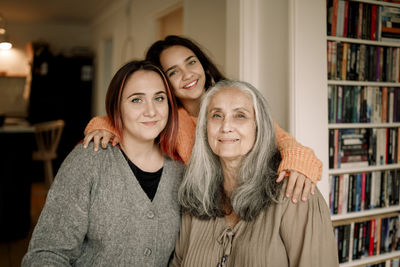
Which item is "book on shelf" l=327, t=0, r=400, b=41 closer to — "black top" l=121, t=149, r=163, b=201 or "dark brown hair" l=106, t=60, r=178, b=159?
"dark brown hair" l=106, t=60, r=178, b=159

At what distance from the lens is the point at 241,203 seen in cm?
139

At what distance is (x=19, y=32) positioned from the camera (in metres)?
7.08

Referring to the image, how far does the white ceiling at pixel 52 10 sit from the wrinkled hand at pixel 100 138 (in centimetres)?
479

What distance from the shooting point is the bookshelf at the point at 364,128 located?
78.8 inches

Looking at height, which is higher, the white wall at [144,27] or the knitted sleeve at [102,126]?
the white wall at [144,27]

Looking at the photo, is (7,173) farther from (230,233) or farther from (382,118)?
(382,118)

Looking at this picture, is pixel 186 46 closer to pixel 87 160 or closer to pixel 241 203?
pixel 87 160

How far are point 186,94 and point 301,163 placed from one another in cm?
91

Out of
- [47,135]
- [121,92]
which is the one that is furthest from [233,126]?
[47,135]

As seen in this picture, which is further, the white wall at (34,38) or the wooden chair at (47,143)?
the white wall at (34,38)

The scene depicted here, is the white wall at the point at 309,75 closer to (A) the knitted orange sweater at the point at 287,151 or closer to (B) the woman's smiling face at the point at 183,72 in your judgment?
(A) the knitted orange sweater at the point at 287,151

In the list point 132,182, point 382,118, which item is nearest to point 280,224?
point 132,182

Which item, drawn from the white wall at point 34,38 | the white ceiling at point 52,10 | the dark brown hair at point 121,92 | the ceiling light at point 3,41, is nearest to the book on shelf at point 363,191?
the dark brown hair at point 121,92

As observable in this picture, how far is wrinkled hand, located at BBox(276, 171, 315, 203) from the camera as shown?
1264 millimetres
